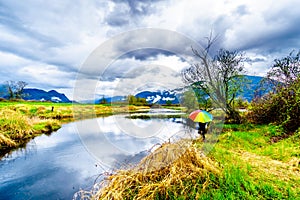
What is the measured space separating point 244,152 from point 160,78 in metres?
3.41

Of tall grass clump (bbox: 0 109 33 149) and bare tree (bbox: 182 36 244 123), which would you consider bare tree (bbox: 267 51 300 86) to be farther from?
tall grass clump (bbox: 0 109 33 149)

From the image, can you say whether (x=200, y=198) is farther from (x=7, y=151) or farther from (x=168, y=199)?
(x=7, y=151)

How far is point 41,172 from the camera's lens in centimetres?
653

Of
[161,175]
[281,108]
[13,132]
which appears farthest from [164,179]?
[13,132]

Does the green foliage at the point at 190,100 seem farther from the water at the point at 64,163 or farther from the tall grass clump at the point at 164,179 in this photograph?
the tall grass clump at the point at 164,179

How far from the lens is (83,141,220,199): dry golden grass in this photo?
129 inches

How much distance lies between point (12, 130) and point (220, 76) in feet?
40.0

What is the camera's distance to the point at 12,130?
10.6 meters

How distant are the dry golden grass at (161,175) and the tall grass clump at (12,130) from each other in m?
8.47

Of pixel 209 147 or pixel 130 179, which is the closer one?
pixel 130 179

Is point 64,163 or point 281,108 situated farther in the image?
point 281,108

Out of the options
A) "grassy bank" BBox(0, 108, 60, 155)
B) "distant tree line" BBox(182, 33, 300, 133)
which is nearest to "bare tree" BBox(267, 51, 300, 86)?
"distant tree line" BBox(182, 33, 300, 133)

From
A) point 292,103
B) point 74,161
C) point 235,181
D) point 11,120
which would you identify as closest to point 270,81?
point 292,103

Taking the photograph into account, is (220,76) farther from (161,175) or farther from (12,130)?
(12,130)
